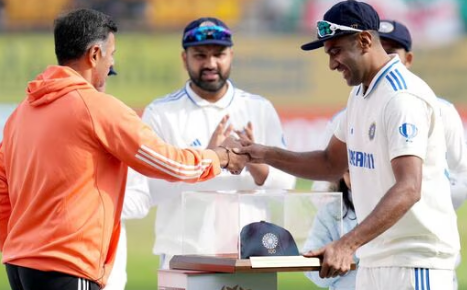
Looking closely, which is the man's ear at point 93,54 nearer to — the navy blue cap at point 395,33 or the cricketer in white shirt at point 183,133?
the cricketer in white shirt at point 183,133

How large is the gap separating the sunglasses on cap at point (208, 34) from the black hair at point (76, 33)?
214cm

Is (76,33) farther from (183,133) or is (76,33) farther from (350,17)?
(183,133)

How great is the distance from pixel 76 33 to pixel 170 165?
610 mm

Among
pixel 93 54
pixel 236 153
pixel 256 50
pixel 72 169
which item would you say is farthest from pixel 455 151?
pixel 256 50

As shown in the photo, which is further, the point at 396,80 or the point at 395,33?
the point at 395,33

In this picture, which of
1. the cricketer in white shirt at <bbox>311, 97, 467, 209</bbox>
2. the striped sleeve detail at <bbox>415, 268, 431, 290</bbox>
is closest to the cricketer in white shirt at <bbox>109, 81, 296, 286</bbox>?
the cricketer in white shirt at <bbox>311, 97, 467, 209</bbox>

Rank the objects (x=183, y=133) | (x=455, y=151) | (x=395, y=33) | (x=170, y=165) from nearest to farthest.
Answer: (x=170, y=165) → (x=455, y=151) → (x=395, y=33) → (x=183, y=133)

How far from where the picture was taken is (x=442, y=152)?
179 inches

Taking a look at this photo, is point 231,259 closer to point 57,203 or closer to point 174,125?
point 57,203

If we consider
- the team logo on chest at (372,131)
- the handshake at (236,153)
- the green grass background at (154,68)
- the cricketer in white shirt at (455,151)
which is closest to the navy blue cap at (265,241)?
the handshake at (236,153)

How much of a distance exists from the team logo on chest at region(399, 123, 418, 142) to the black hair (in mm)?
1176

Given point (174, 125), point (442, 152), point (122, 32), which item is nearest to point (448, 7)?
point (122, 32)

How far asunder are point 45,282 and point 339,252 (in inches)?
41.6

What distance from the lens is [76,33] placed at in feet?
14.7
